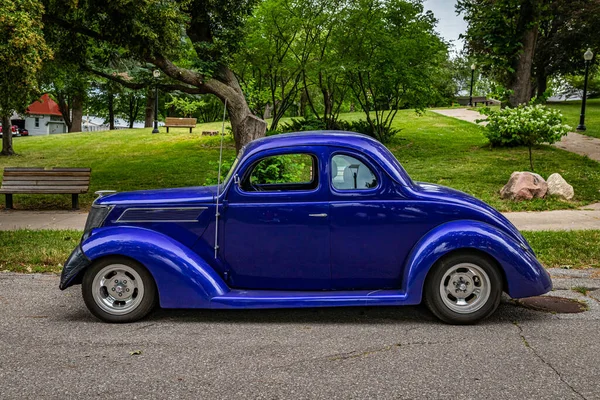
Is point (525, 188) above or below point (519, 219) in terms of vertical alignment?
above

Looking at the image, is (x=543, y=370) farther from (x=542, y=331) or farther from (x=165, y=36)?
(x=165, y=36)

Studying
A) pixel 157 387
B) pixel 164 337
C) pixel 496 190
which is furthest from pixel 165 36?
pixel 157 387

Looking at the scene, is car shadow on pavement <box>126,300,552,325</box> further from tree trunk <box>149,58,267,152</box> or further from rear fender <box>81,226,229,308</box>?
tree trunk <box>149,58,267,152</box>

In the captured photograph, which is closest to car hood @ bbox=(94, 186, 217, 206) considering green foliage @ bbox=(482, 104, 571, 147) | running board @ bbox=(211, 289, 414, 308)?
running board @ bbox=(211, 289, 414, 308)

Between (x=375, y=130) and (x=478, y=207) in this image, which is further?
(x=375, y=130)

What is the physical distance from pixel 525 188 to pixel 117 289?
9.05 m

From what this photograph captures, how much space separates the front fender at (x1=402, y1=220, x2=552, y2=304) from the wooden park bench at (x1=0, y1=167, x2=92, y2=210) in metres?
9.09

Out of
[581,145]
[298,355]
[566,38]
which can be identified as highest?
[566,38]

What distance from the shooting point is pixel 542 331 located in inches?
191

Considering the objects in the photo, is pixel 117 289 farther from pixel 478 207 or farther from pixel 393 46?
pixel 393 46

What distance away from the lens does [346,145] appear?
5230 mm

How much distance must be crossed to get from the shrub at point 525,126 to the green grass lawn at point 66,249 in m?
6.69

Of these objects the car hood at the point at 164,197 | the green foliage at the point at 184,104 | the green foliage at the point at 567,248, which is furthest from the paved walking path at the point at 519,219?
the green foliage at the point at 184,104

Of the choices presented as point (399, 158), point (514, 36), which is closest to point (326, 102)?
point (399, 158)
